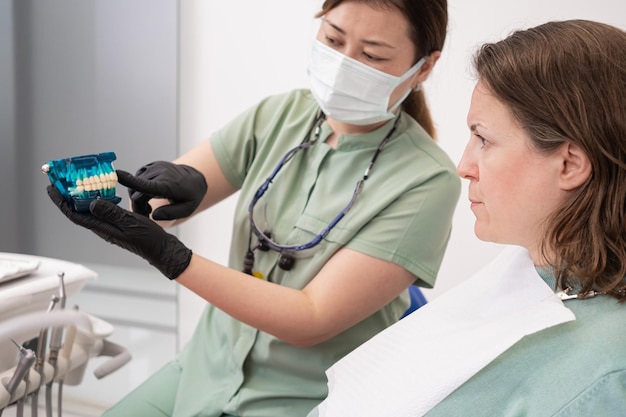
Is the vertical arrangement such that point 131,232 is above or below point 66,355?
above

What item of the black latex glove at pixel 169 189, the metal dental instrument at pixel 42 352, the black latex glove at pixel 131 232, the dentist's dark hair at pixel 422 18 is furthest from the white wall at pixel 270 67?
the metal dental instrument at pixel 42 352

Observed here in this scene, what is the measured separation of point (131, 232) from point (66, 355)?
28 cm

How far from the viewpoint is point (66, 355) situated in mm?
1312

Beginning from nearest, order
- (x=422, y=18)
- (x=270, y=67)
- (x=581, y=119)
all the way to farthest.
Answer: (x=581, y=119)
(x=422, y=18)
(x=270, y=67)

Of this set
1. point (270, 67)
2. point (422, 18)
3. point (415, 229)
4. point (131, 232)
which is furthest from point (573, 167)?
point (270, 67)

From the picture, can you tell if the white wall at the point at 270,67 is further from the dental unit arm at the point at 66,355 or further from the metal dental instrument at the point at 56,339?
the metal dental instrument at the point at 56,339

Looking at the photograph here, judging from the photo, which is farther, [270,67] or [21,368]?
[270,67]

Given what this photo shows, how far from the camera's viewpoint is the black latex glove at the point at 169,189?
1380 mm

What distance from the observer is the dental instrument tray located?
1.13m

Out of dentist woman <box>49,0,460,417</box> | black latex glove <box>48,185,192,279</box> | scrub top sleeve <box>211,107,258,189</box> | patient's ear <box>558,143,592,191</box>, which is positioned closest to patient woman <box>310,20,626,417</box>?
patient's ear <box>558,143,592,191</box>

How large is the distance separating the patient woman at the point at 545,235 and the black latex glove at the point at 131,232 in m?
0.42

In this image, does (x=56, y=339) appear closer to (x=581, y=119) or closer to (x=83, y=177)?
(x=83, y=177)

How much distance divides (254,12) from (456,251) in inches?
43.0

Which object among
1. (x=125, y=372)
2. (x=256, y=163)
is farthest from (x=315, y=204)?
(x=125, y=372)
